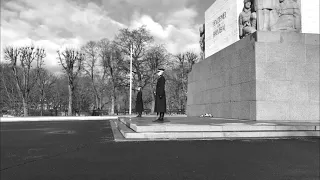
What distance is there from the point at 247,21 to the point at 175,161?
33.7ft

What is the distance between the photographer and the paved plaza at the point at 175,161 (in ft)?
13.7

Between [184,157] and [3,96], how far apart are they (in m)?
53.3

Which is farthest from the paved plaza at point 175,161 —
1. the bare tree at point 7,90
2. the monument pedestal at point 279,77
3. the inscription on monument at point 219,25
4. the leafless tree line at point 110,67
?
the bare tree at point 7,90

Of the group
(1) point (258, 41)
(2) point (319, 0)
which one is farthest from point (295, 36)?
(2) point (319, 0)

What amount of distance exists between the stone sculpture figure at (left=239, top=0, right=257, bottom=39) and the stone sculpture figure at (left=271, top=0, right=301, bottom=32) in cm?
90

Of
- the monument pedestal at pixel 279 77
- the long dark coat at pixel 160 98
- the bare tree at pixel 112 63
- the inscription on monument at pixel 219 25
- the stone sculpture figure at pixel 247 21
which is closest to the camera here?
the long dark coat at pixel 160 98

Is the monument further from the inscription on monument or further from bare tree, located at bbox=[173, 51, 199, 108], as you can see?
bare tree, located at bbox=[173, 51, 199, 108]

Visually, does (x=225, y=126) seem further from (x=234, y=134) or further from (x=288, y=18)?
(x=288, y=18)

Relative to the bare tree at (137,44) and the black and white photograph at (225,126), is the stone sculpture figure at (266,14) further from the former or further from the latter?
the bare tree at (137,44)

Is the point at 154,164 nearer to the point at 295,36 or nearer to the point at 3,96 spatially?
the point at 295,36

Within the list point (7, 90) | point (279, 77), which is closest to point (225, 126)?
point (279, 77)

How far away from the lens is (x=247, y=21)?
43.8 feet

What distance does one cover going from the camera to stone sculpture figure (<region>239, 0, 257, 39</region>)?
12625 mm

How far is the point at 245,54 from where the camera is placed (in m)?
12.3
